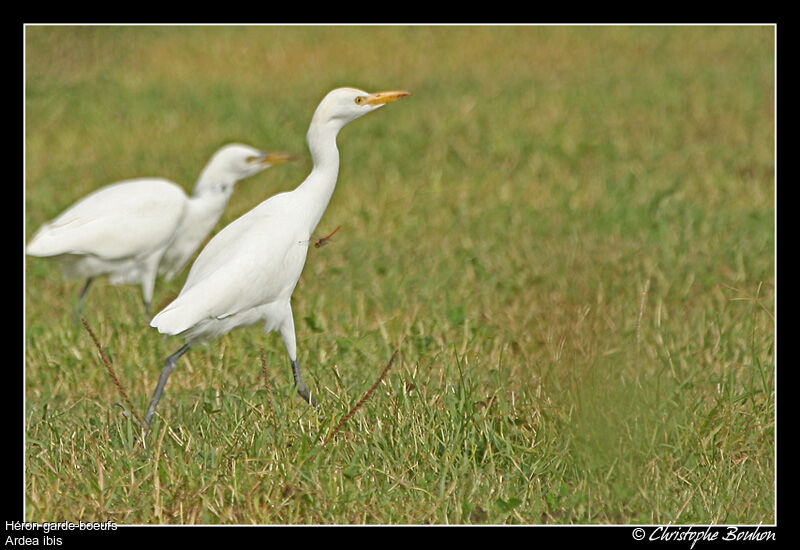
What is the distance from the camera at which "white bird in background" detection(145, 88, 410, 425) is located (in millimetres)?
4004

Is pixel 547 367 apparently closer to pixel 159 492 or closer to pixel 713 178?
pixel 159 492

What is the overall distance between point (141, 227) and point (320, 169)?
2.26 metres

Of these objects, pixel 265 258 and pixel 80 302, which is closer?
pixel 265 258

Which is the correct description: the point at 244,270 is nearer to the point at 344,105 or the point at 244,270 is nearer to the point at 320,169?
the point at 320,169

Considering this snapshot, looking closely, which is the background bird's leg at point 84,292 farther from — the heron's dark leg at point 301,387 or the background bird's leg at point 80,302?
the heron's dark leg at point 301,387

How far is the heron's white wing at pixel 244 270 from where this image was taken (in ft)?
13.0

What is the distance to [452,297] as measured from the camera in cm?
592

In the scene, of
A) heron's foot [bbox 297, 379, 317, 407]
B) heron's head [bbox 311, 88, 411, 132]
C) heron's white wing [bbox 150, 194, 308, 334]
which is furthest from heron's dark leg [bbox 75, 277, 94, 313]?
heron's head [bbox 311, 88, 411, 132]

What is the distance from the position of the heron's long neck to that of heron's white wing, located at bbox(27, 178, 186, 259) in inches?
85.6

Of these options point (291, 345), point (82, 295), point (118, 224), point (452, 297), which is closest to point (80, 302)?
point (82, 295)

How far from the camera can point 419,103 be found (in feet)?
34.2

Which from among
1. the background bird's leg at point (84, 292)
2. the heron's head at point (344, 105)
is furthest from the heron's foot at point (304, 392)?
the background bird's leg at point (84, 292)

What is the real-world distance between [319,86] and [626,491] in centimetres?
819

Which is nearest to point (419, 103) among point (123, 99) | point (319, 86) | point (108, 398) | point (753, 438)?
point (319, 86)
